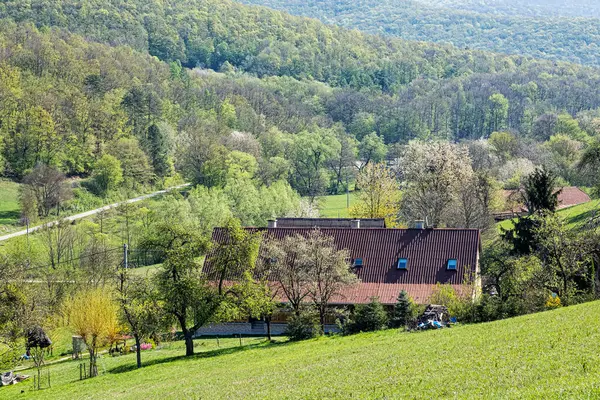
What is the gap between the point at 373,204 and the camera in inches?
3408

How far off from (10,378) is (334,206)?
8427cm

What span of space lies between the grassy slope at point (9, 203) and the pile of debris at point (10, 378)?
52608 mm

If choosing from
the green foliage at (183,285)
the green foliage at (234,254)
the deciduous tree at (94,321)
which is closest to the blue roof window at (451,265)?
the green foliage at (234,254)

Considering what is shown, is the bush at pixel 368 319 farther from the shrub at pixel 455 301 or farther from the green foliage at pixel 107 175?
the green foliage at pixel 107 175

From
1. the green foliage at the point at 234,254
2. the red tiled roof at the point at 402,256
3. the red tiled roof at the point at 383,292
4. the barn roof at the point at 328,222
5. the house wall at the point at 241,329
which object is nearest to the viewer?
the green foliage at the point at 234,254

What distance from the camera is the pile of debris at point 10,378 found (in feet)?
152

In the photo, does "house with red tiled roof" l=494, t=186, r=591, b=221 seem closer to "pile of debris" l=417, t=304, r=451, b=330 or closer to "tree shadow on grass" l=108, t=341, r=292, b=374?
"pile of debris" l=417, t=304, r=451, b=330

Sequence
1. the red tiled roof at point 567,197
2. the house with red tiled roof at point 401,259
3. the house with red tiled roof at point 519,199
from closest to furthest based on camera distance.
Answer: the house with red tiled roof at point 401,259 → the house with red tiled roof at point 519,199 → the red tiled roof at point 567,197

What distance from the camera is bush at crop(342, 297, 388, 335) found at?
44.1 meters

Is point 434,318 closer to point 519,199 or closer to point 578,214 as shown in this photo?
point 578,214

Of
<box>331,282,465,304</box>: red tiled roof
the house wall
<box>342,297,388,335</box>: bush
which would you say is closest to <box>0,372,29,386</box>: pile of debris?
the house wall

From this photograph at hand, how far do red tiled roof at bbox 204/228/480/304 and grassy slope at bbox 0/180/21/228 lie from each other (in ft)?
174

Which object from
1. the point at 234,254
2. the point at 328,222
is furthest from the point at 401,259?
the point at 234,254

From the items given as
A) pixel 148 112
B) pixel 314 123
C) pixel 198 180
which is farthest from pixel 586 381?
pixel 314 123
